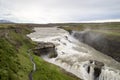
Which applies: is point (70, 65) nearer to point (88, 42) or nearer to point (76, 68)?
point (76, 68)

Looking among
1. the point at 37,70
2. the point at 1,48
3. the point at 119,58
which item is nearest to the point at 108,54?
the point at 119,58

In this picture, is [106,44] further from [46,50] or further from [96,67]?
[96,67]

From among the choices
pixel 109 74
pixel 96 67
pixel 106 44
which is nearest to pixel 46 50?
pixel 96 67

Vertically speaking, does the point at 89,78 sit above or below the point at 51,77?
below

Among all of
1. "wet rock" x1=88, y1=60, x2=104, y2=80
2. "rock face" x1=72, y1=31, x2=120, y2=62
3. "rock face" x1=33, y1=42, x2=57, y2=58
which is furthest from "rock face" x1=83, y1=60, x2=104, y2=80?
"rock face" x1=33, y1=42, x2=57, y2=58

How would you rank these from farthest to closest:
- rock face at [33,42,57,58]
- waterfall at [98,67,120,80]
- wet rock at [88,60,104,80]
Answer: rock face at [33,42,57,58], wet rock at [88,60,104,80], waterfall at [98,67,120,80]

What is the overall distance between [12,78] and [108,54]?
53.8 meters

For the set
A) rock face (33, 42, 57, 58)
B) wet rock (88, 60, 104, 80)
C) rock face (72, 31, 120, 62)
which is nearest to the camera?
wet rock (88, 60, 104, 80)

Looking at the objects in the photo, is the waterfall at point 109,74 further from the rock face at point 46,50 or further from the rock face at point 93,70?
the rock face at point 46,50

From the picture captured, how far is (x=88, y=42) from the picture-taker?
10462cm

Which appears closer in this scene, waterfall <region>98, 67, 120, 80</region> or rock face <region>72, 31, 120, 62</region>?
waterfall <region>98, 67, 120, 80</region>

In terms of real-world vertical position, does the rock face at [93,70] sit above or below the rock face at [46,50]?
below

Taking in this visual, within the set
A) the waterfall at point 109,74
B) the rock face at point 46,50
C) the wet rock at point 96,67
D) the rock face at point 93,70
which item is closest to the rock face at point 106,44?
the wet rock at point 96,67

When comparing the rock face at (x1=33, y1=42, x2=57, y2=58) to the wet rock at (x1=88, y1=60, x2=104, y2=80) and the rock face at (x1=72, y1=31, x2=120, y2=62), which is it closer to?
the wet rock at (x1=88, y1=60, x2=104, y2=80)
